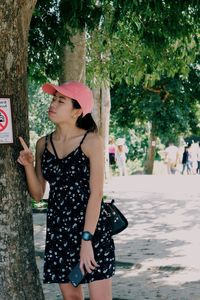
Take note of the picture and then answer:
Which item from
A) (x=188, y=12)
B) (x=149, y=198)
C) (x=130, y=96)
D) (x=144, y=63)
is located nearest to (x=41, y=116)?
(x=130, y=96)

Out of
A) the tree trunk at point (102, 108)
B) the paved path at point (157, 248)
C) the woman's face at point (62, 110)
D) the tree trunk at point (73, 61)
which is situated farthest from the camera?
the tree trunk at point (102, 108)

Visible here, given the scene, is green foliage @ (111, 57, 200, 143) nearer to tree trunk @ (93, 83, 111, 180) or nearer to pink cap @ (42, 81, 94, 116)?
tree trunk @ (93, 83, 111, 180)

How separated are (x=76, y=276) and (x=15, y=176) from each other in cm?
75

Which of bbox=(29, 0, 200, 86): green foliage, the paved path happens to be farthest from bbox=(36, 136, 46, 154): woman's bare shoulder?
the paved path

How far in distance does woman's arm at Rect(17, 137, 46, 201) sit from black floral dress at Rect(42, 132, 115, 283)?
124 mm

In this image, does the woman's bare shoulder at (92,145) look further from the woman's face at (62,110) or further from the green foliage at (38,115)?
the green foliage at (38,115)

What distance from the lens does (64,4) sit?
5.80 metres

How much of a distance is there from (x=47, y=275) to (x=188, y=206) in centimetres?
912

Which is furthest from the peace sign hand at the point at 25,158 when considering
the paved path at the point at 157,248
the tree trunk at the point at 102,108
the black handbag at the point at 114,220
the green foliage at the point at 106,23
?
the tree trunk at the point at 102,108

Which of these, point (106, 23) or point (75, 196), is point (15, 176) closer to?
point (75, 196)

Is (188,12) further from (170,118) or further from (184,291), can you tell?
(170,118)

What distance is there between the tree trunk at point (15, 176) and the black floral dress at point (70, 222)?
0.26 m

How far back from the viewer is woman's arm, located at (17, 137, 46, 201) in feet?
11.7

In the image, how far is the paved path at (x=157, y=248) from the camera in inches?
228
